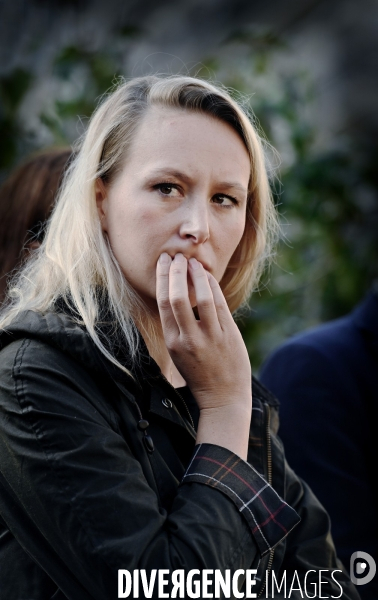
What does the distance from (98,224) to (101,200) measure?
8 cm

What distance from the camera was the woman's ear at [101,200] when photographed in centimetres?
183

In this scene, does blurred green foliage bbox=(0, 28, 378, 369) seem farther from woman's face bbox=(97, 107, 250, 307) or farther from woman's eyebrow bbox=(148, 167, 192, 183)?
woman's eyebrow bbox=(148, 167, 192, 183)

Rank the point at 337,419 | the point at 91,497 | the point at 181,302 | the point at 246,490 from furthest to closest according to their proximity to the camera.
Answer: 1. the point at 337,419
2. the point at 181,302
3. the point at 246,490
4. the point at 91,497

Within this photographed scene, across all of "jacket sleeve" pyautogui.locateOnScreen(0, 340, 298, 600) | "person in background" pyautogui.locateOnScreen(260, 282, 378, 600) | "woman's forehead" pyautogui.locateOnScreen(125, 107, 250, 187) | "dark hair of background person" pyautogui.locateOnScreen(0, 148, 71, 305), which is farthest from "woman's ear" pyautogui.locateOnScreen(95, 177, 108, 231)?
"person in background" pyautogui.locateOnScreen(260, 282, 378, 600)

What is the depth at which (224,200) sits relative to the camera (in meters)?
1.83

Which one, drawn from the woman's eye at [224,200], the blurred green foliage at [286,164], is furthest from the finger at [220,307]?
the blurred green foliage at [286,164]

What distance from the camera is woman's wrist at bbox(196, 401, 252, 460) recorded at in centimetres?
157

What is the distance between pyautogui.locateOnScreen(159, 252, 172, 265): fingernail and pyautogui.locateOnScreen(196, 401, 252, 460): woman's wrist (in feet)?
1.09

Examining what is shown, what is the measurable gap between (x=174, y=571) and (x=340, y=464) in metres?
1.28

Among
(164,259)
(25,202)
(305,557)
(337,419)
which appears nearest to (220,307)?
(164,259)

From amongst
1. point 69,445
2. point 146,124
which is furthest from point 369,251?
point 69,445

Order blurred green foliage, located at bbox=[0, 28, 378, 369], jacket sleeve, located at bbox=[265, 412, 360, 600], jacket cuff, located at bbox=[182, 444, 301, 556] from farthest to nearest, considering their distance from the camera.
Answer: blurred green foliage, located at bbox=[0, 28, 378, 369] → jacket sleeve, located at bbox=[265, 412, 360, 600] → jacket cuff, located at bbox=[182, 444, 301, 556]

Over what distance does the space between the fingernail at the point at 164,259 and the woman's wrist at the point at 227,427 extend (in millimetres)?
334

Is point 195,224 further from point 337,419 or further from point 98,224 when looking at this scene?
point 337,419
